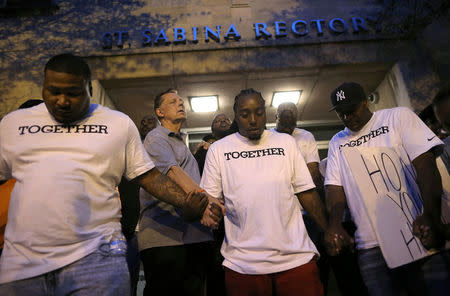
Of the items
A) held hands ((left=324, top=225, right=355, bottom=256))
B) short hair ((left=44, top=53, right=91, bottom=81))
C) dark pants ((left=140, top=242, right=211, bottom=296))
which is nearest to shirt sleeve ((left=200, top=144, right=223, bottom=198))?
dark pants ((left=140, top=242, right=211, bottom=296))

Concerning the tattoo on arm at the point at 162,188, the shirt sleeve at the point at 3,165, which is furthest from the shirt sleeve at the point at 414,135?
the shirt sleeve at the point at 3,165

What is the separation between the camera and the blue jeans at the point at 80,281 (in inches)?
59.0

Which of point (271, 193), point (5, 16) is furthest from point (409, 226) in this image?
point (5, 16)

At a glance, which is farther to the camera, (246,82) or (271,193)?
(246,82)

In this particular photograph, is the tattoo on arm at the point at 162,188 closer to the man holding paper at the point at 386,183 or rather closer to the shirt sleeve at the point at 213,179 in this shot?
the shirt sleeve at the point at 213,179

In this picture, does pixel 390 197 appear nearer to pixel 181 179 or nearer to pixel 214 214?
pixel 214 214

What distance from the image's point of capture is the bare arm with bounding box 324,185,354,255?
2260 millimetres

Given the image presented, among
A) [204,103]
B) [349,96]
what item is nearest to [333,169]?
[349,96]

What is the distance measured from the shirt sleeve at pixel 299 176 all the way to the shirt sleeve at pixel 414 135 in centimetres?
84

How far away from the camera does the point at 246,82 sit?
6691 millimetres

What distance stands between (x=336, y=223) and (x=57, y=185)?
209 cm

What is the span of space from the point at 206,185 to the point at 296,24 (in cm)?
551

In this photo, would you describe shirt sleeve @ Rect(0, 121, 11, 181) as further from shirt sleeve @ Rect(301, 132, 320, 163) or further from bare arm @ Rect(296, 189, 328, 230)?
shirt sleeve @ Rect(301, 132, 320, 163)

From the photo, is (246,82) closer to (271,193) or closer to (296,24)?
(296,24)
